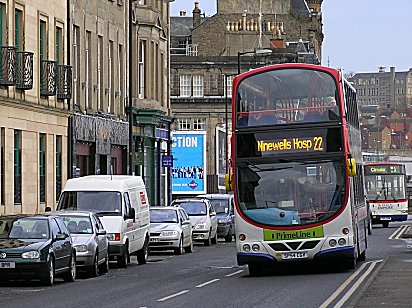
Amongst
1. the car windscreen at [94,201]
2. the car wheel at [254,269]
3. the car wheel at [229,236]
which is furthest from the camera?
the car wheel at [229,236]

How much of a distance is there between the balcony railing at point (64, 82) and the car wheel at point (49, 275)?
1906 centimetres

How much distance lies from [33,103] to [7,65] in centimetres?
395

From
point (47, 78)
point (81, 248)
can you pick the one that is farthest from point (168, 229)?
point (81, 248)

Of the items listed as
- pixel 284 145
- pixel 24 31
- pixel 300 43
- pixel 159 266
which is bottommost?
pixel 159 266

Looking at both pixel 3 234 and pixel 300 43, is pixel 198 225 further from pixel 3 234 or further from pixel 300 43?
pixel 300 43

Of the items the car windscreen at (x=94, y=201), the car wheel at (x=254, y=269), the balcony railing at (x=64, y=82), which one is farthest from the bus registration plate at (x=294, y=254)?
the balcony railing at (x=64, y=82)

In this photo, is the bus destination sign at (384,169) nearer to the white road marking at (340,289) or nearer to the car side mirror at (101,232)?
the white road marking at (340,289)

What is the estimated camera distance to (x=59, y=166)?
1861 inches

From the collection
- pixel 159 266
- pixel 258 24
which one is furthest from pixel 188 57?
pixel 159 266

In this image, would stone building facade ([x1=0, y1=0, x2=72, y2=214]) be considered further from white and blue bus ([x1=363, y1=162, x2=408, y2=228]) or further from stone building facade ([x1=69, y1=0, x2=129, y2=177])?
white and blue bus ([x1=363, y1=162, x2=408, y2=228])

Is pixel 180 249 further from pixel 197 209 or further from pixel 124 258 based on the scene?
pixel 124 258

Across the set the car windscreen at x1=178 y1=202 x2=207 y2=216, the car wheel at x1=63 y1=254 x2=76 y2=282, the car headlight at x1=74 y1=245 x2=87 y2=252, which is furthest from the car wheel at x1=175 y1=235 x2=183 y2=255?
the car wheel at x1=63 y1=254 x2=76 y2=282

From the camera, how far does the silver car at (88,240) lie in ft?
96.0

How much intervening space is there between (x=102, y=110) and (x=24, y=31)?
435 inches
